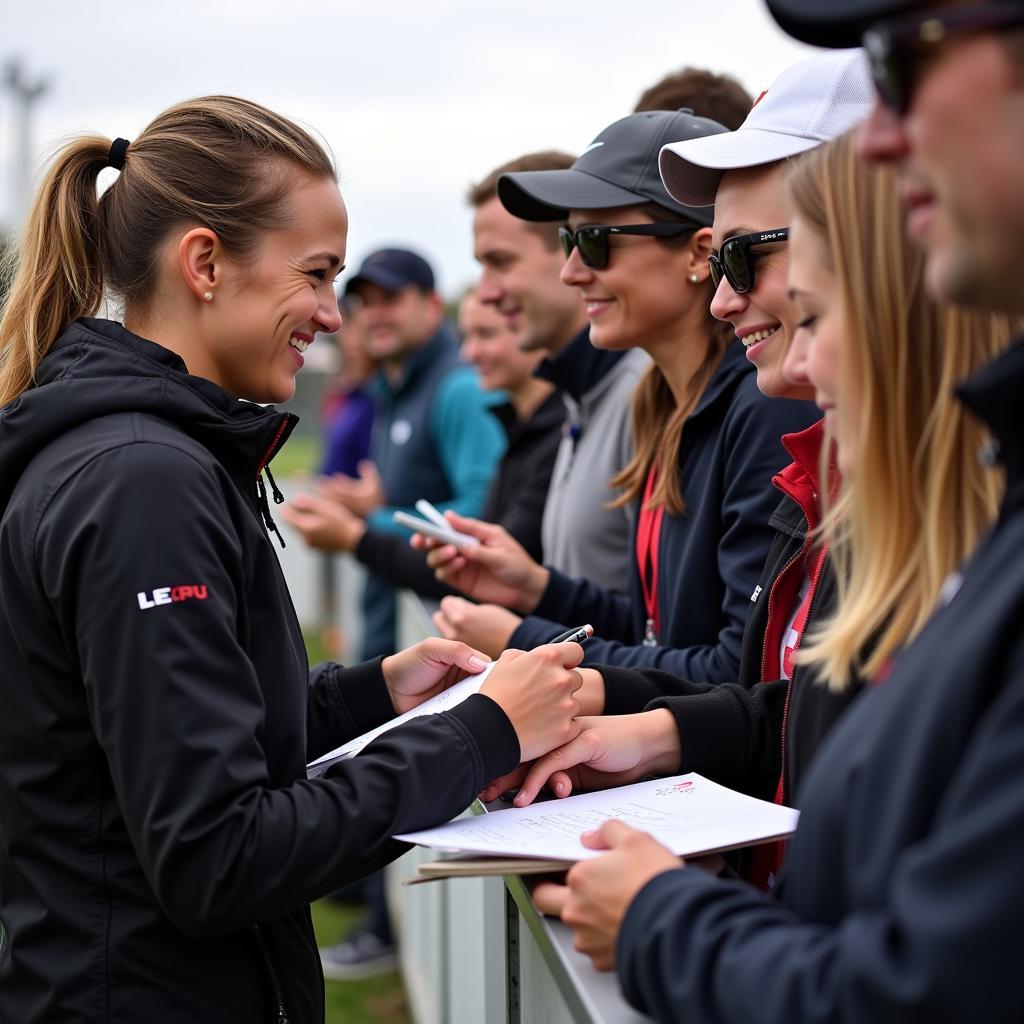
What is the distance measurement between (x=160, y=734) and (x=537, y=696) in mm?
651

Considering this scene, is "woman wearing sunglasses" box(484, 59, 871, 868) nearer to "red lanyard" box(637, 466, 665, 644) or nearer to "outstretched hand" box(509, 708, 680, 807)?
"outstretched hand" box(509, 708, 680, 807)

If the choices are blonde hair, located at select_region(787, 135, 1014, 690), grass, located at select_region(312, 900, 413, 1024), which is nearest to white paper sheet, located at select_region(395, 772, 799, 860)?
blonde hair, located at select_region(787, 135, 1014, 690)

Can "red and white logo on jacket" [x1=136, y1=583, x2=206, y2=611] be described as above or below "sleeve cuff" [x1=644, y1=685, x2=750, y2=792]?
above

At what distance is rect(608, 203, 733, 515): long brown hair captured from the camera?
3053 mm

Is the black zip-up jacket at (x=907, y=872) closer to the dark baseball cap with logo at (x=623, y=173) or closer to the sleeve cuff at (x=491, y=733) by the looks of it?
the sleeve cuff at (x=491, y=733)

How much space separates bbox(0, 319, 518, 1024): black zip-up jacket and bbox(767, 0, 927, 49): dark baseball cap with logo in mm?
1025

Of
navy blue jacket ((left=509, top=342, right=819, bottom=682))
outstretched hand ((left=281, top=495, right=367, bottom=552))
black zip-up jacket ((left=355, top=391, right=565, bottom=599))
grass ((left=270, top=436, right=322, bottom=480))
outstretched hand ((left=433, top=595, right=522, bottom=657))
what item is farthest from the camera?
grass ((left=270, top=436, right=322, bottom=480))

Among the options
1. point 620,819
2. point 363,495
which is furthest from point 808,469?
point 363,495

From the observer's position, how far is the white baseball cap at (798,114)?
2.41 m

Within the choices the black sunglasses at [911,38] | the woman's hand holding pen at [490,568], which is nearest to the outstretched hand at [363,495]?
the woman's hand holding pen at [490,568]

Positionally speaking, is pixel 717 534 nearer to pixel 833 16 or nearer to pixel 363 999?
pixel 833 16

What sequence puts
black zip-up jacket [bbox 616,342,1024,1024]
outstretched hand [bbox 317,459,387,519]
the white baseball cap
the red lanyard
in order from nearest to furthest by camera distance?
1. black zip-up jacket [bbox 616,342,1024,1024]
2. the white baseball cap
3. the red lanyard
4. outstretched hand [bbox 317,459,387,519]

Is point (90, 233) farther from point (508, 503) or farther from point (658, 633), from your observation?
point (508, 503)

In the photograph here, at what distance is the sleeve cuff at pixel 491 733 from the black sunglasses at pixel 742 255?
1.05m
